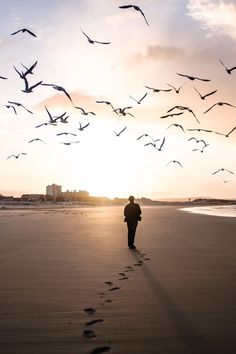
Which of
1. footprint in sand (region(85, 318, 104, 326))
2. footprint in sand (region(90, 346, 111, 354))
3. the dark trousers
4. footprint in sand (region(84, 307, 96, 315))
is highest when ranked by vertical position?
the dark trousers

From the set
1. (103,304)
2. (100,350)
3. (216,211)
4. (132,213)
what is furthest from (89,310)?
(216,211)

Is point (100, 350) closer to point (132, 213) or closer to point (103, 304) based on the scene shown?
point (103, 304)

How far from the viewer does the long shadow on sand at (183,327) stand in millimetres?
5277

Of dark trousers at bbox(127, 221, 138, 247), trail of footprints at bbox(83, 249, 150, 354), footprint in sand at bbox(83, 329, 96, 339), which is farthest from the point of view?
dark trousers at bbox(127, 221, 138, 247)

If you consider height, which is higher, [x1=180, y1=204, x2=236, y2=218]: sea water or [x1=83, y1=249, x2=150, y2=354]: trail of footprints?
[x1=180, y1=204, x2=236, y2=218]: sea water

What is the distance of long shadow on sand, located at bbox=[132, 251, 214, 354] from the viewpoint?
17.3 feet

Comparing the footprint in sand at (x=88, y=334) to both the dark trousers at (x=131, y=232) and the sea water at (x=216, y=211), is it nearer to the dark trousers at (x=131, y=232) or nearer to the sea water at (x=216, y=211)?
the dark trousers at (x=131, y=232)

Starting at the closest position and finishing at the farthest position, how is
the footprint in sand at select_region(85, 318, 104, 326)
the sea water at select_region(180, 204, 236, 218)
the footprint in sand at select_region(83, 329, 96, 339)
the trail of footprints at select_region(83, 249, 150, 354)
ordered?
the trail of footprints at select_region(83, 249, 150, 354) < the footprint in sand at select_region(83, 329, 96, 339) < the footprint in sand at select_region(85, 318, 104, 326) < the sea water at select_region(180, 204, 236, 218)

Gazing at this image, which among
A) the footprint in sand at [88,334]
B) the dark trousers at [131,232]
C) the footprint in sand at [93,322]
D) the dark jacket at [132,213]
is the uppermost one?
the dark jacket at [132,213]

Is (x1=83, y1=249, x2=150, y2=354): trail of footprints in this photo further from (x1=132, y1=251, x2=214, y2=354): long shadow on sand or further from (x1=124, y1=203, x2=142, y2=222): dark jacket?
(x1=124, y1=203, x2=142, y2=222): dark jacket

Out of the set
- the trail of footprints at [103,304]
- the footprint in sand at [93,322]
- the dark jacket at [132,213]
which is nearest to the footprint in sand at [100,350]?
the trail of footprints at [103,304]

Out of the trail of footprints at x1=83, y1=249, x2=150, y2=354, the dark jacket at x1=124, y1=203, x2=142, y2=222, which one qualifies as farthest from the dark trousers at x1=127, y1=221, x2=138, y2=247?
the trail of footprints at x1=83, y1=249, x2=150, y2=354

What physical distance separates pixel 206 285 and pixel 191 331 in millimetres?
3316

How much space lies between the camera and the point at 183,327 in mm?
6113
